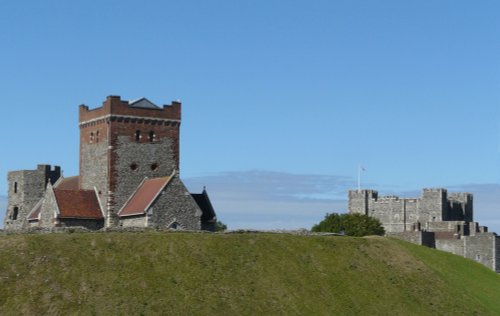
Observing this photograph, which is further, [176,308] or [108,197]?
[108,197]

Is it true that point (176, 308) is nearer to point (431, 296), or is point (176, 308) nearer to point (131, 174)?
point (431, 296)

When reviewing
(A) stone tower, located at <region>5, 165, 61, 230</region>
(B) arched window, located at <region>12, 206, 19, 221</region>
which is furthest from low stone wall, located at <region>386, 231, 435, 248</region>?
(B) arched window, located at <region>12, 206, 19, 221</region>

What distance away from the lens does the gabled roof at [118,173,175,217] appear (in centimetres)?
8031

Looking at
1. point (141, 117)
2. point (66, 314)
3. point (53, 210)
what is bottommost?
point (66, 314)

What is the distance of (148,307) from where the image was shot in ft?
196

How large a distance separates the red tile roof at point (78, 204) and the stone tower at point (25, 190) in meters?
14.4

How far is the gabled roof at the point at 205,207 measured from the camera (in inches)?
3376

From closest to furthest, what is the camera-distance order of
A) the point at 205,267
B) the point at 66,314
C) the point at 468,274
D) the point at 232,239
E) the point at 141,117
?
the point at 66,314 < the point at 205,267 < the point at 232,239 < the point at 468,274 < the point at 141,117

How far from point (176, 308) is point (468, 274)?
2786cm

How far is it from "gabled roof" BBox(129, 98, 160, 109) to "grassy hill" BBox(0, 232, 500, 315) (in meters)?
18.1

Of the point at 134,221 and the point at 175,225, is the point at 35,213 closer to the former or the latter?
the point at 134,221

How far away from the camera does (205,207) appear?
283 feet

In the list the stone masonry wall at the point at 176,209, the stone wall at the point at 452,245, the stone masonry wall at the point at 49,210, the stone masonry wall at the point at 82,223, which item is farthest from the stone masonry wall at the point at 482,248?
the stone masonry wall at the point at 49,210

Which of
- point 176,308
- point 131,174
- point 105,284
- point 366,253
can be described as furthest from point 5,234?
point 366,253
